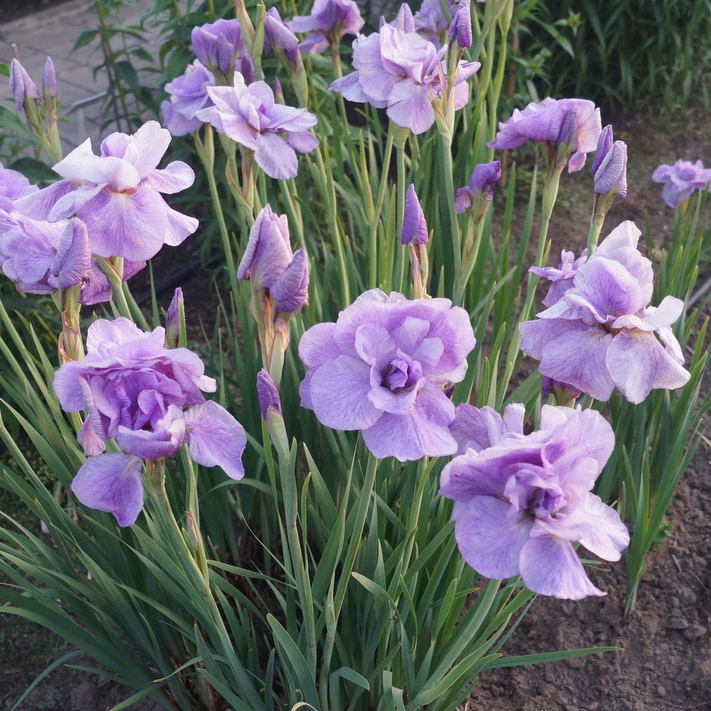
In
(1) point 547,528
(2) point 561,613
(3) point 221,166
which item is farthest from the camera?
(3) point 221,166

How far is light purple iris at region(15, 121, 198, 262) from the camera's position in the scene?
3.52 feet

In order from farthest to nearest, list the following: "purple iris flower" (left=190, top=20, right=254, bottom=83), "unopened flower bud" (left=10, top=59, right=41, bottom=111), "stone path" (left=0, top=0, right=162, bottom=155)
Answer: "stone path" (left=0, top=0, right=162, bottom=155) → "purple iris flower" (left=190, top=20, right=254, bottom=83) → "unopened flower bud" (left=10, top=59, right=41, bottom=111)

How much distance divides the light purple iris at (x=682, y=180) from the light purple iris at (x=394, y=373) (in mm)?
1908

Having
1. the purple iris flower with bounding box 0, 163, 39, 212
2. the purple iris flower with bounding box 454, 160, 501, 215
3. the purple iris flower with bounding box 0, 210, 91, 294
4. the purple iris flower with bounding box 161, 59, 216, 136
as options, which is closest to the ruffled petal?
the purple iris flower with bounding box 454, 160, 501, 215

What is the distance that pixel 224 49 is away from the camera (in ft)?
5.33

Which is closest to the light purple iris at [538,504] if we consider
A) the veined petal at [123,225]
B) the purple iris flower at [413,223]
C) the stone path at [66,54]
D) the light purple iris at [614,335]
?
the light purple iris at [614,335]

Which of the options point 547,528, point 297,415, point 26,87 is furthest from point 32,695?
point 547,528

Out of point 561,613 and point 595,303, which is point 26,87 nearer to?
point 595,303

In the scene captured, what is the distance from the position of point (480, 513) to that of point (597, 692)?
1.08m

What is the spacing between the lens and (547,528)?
780 millimetres

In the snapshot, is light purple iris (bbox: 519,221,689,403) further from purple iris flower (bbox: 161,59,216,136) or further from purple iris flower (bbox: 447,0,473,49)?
purple iris flower (bbox: 161,59,216,136)

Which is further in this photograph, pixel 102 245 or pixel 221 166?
pixel 221 166

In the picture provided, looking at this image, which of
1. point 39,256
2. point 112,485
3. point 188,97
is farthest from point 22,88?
point 112,485

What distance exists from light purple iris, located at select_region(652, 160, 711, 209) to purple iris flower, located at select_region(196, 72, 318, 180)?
1.53 metres
